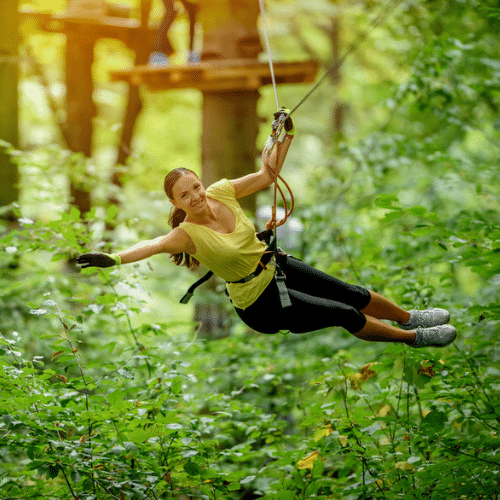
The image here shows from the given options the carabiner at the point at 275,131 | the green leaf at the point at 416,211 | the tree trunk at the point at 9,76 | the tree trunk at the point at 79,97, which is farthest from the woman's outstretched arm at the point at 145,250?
the tree trunk at the point at 79,97

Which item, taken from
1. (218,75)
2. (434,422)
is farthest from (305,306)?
(218,75)

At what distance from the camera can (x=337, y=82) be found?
57.6 feet

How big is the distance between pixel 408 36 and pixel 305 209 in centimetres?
323

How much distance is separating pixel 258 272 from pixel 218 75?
361 centimetres

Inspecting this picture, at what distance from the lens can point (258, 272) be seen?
3469mm

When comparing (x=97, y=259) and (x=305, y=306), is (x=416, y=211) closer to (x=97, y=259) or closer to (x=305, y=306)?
(x=305, y=306)

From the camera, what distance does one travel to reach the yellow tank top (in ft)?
10.8

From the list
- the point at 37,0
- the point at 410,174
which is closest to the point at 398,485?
the point at 410,174

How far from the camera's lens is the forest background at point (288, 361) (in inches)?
132

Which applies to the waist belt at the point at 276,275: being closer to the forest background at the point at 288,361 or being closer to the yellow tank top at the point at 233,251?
the yellow tank top at the point at 233,251

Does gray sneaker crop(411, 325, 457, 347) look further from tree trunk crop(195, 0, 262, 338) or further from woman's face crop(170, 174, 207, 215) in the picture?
tree trunk crop(195, 0, 262, 338)

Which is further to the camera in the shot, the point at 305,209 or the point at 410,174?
the point at 410,174

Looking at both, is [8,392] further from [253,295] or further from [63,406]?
[253,295]

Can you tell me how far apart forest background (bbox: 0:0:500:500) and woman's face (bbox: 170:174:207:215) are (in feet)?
2.76
